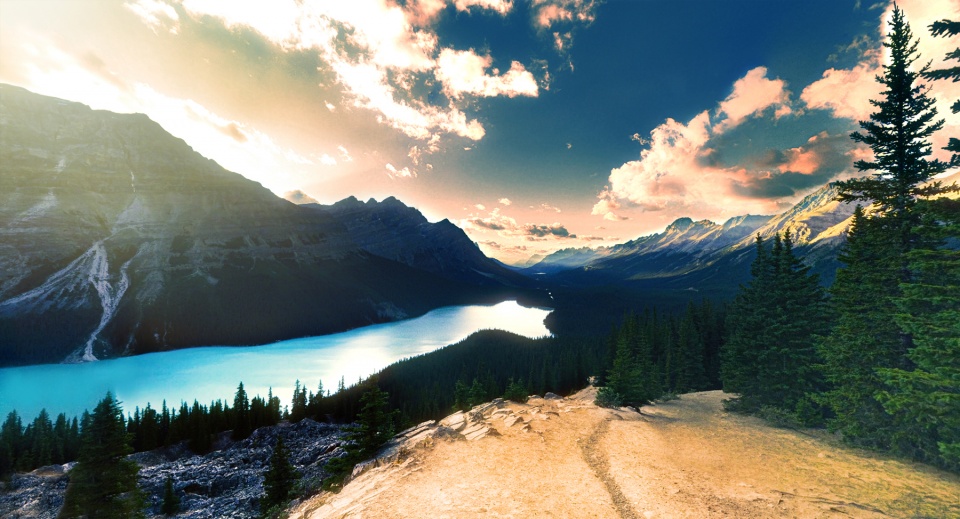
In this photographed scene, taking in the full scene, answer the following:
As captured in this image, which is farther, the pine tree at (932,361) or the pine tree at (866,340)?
the pine tree at (866,340)

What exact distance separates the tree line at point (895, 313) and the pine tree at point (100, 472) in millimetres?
47917

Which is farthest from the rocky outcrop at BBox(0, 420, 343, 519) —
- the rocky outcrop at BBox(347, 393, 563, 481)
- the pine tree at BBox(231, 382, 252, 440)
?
the rocky outcrop at BBox(347, 393, 563, 481)

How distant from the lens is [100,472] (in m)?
26.0

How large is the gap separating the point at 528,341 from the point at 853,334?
137723mm

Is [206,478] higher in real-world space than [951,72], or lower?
lower

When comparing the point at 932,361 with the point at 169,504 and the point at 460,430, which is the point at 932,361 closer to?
the point at 460,430

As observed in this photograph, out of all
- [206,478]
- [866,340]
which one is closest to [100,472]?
[206,478]

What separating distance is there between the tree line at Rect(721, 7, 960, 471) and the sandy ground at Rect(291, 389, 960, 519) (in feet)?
7.17

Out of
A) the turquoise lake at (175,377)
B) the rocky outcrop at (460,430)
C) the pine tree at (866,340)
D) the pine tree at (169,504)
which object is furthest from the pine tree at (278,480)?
the turquoise lake at (175,377)

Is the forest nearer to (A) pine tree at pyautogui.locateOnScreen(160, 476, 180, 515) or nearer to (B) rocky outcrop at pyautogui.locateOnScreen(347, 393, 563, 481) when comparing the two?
(B) rocky outcrop at pyautogui.locateOnScreen(347, 393, 563, 481)

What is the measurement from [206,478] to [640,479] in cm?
6351

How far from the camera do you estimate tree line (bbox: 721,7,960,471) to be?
15.8 meters

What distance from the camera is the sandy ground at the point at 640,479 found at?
12758 millimetres

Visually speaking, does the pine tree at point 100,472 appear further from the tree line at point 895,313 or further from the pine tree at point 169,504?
the tree line at point 895,313
